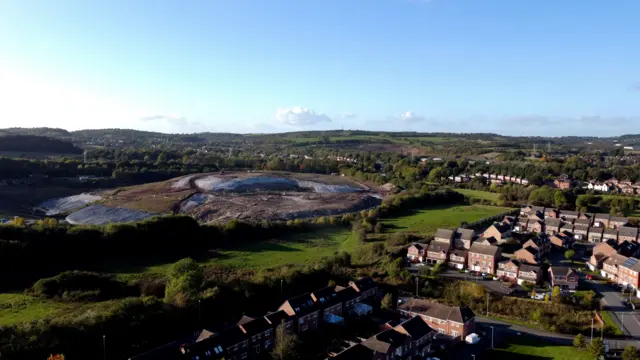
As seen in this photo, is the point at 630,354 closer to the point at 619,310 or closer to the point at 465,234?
the point at 619,310

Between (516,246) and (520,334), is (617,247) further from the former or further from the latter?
(520,334)

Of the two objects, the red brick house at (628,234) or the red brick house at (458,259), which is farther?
the red brick house at (628,234)

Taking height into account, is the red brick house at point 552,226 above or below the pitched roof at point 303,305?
below

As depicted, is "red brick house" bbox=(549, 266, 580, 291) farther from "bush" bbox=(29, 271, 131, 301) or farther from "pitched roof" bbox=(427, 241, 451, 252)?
"bush" bbox=(29, 271, 131, 301)

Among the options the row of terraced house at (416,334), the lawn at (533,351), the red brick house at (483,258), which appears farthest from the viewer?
the red brick house at (483,258)

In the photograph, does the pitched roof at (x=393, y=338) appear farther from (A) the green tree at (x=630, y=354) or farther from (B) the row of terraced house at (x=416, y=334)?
(A) the green tree at (x=630, y=354)

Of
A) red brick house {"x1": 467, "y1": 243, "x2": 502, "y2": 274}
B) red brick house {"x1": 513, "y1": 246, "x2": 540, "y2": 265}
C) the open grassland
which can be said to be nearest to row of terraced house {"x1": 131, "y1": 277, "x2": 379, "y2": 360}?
the open grassland

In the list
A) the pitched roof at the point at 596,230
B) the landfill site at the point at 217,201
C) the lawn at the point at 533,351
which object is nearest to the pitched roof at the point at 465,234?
the pitched roof at the point at 596,230
